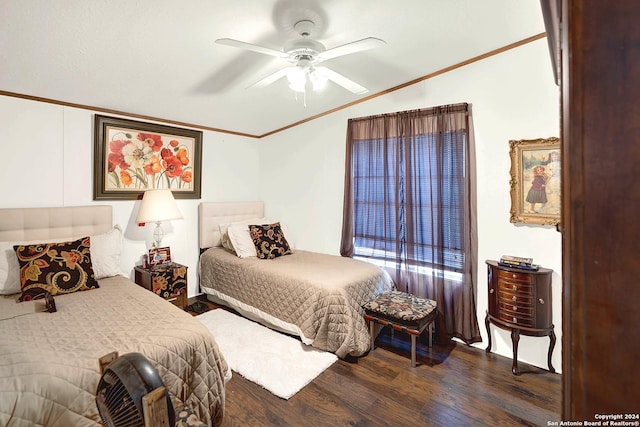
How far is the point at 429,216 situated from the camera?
308cm

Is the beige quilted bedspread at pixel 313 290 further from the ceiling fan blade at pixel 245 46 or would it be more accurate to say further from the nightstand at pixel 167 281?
the ceiling fan blade at pixel 245 46

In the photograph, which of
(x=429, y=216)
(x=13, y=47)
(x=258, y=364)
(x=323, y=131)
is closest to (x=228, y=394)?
(x=258, y=364)

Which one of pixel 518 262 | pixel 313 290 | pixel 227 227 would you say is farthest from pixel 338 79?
pixel 227 227

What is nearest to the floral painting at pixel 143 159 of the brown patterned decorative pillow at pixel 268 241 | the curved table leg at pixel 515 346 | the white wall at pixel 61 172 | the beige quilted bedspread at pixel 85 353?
the white wall at pixel 61 172

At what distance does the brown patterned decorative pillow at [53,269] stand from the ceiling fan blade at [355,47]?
8.29 ft

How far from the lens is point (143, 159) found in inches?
136

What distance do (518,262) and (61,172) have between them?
4.23 meters

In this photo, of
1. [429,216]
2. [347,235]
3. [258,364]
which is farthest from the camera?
[347,235]

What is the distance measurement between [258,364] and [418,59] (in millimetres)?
3010

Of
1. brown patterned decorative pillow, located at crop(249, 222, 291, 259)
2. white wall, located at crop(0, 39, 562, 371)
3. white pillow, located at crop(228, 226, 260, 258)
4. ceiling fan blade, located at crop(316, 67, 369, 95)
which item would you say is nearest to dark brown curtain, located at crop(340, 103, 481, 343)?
white wall, located at crop(0, 39, 562, 371)

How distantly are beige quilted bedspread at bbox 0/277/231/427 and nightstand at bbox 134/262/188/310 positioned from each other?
33.0 inches

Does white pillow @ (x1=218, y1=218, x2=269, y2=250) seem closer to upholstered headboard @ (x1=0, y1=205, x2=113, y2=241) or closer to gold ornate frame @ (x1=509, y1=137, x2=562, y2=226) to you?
upholstered headboard @ (x1=0, y1=205, x2=113, y2=241)

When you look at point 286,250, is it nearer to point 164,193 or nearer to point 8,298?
point 164,193

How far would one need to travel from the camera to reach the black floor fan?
28.6 inches
